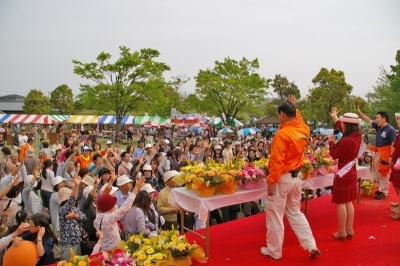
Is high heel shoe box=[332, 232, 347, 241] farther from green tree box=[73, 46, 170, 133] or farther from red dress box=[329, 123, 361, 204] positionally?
green tree box=[73, 46, 170, 133]

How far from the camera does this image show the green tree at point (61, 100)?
185 feet

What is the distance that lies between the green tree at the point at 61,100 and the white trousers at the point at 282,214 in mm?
58678

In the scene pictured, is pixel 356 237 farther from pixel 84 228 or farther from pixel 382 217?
pixel 84 228

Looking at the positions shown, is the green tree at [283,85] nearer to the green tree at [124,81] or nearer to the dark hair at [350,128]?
the green tree at [124,81]

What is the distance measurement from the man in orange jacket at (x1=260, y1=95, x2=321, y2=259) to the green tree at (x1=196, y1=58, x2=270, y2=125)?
26.8 metres

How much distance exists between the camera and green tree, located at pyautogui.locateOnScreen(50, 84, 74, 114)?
56531 millimetres

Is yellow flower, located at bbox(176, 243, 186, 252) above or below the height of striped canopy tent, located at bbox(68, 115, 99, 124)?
below

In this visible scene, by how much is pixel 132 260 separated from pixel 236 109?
100ft

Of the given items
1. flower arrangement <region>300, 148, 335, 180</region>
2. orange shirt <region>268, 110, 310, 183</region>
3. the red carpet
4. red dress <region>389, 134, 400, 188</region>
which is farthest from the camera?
flower arrangement <region>300, 148, 335, 180</region>

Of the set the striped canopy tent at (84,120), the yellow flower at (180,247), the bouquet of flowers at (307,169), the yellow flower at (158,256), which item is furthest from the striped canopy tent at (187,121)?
the yellow flower at (158,256)

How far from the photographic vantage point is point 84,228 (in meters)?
4.61

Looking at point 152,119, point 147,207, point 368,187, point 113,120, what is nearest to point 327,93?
point 152,119

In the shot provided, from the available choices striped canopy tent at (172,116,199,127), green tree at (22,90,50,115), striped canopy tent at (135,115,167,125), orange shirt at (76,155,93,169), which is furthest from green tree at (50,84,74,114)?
orange shirt at (76,155,93,169)

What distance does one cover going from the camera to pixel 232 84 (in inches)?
1211
